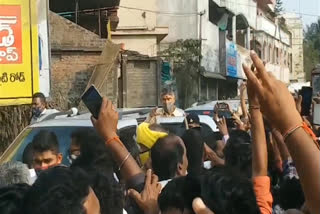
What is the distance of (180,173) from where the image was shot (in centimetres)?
439

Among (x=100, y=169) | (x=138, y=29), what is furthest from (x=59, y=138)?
(x=138, y=29)

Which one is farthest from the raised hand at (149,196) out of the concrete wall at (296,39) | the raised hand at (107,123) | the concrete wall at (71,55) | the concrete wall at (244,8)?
the concrete wall at (296,39)

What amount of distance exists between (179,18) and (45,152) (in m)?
27.9

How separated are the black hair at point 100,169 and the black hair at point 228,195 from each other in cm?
50

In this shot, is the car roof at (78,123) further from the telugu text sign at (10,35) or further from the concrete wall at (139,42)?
the concrete wall at (139,42)

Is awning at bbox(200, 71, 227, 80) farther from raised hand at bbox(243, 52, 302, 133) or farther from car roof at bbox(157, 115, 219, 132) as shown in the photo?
raised hand at bbox(243, 52, 302, 133)

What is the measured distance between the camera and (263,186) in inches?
140

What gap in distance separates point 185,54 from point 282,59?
2991 centimetres

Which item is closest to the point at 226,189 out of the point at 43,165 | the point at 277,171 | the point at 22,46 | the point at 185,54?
the point at 277,171

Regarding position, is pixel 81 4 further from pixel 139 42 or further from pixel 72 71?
pixel 72 71

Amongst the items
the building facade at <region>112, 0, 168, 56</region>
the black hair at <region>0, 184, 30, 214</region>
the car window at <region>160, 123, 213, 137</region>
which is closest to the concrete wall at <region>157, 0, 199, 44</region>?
the building facade at <region>112, 0, 168, 56</region>

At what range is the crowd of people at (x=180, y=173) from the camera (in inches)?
93.4

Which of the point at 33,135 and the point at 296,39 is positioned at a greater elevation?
the point at 296,39

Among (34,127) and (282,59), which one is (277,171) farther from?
(282,59)
